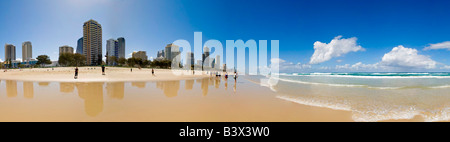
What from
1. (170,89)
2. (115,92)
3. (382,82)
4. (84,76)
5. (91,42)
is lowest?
(382,82)

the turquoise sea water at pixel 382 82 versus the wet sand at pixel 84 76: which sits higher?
the wet sand at pixel 84 76

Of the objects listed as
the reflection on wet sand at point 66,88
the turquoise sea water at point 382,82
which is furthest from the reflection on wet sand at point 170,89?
the turquoise sea water at point 382,82

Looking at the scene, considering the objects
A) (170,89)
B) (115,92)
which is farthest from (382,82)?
(115,92)
